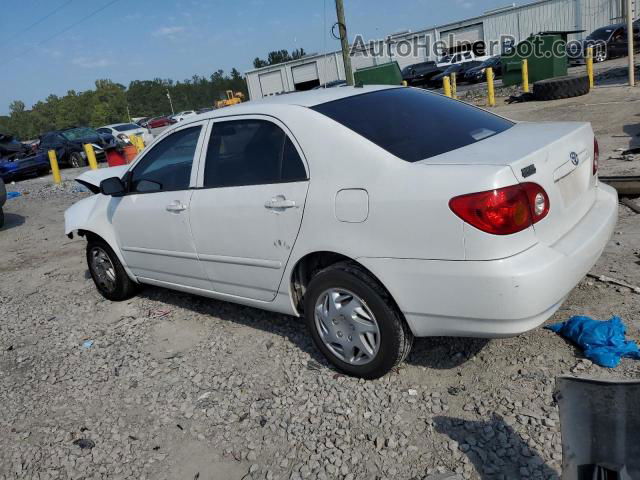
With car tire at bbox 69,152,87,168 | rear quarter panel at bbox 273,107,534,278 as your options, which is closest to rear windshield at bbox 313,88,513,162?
rear quarter panel at bbox 273,107,534,278

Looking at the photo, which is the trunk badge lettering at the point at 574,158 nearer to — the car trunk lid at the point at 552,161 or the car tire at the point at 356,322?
the car trunk lid at the point at 552,161

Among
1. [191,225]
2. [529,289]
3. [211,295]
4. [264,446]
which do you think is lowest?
[264,446]

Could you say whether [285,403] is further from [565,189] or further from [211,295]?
[565,189]

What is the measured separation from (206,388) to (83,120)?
104 m

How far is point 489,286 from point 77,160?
20151 mm

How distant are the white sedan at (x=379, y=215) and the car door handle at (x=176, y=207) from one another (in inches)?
0.5

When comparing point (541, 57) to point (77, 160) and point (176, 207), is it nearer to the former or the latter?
point (77, 160)

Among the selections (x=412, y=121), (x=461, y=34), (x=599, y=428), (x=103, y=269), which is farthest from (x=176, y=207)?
(x=461, y=34)

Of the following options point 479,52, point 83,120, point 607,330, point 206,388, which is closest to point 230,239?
point 206,388

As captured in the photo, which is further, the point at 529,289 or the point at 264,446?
the point at 264,446

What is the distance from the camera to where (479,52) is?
41250mm

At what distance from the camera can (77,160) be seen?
19969 millimetres

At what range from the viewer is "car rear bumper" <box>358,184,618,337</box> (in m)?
2.49

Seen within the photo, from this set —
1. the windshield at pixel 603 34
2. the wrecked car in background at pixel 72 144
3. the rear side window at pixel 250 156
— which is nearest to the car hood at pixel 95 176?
the rear side window at pixel 250 156
